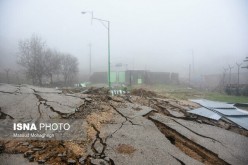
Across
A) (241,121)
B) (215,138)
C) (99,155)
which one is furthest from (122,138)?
(241,121)

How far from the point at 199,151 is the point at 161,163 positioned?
1337 mm

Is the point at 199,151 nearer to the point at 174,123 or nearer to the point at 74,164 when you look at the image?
the point at 174,123

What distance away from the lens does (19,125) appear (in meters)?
5.83

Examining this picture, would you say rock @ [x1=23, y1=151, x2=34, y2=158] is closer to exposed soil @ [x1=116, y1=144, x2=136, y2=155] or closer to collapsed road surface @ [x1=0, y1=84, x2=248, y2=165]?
collapsed road surface @ [x1=0, y1=84, x2=248, y2=165]

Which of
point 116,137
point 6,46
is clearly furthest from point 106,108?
point 6,46

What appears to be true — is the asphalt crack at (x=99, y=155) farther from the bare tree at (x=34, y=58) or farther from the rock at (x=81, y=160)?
the bare tree at (x=34, y=58)

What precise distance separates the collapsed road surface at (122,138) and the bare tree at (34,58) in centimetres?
1805

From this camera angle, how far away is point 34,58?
2570 centimetres

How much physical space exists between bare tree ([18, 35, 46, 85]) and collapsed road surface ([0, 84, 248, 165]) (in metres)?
18.1

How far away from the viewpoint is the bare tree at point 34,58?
2541cm

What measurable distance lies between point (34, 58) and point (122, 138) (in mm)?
23672

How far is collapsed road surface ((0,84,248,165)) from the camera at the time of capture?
4.36 metres

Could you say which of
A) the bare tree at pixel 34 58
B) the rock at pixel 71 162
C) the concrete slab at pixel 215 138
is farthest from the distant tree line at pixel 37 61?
the rock at pixel 71 162

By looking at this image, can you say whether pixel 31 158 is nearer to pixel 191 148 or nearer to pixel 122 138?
pixel 122 138
